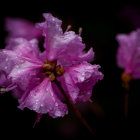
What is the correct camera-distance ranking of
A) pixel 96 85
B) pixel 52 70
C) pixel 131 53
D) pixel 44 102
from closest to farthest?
pixel 44 102, pixel 52 70, pixel 131 53, pixel 96 85

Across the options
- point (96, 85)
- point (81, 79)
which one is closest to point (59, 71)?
point (81, 79)

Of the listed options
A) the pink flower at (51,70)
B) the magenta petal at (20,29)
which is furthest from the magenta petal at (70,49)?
the magenta petal at (20,29)

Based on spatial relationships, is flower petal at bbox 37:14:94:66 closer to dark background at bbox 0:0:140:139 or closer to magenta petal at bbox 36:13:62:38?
magenta petal at bbox 36:13:62:38

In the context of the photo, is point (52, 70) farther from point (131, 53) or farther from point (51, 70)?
point (131, 53)

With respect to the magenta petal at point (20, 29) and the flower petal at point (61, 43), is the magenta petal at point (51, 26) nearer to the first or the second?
the flower petal at point (61, 43)

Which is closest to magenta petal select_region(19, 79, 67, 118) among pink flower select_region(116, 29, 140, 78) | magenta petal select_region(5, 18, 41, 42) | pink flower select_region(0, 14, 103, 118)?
pink flower select_region(0, 14, 103, 118)

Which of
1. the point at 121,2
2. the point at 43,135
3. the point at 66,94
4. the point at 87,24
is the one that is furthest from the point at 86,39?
the point at 66,94

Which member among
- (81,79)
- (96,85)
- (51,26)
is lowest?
(96,85)
